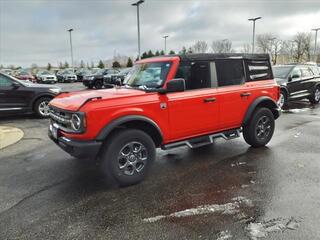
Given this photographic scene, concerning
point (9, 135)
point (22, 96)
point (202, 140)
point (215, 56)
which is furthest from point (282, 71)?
point (9, 135)

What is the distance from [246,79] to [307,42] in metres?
61.9

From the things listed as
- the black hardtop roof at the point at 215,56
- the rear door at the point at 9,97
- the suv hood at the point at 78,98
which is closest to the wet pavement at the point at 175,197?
the suv hood at the point at 78,98

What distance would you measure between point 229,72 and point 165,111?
1.78m

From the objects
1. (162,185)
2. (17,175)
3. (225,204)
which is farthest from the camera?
(17,175)

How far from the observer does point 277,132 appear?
27.3 ft

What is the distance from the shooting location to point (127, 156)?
15.7ft

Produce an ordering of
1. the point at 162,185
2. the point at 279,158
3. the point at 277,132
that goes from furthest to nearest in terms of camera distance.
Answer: the point at 277,132 < the point at 279,158 < the point at 162,185

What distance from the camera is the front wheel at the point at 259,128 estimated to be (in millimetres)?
6508

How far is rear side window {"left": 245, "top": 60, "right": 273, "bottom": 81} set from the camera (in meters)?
6.47

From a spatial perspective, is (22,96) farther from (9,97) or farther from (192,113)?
(192,113)

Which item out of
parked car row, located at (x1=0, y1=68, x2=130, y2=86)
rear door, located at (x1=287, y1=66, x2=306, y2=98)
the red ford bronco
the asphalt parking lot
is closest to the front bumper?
the red ford bronco

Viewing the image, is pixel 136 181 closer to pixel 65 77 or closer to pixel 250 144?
pixel 250 144

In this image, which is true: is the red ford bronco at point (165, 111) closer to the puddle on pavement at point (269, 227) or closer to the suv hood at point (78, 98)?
the suv hood at point (78, 98)

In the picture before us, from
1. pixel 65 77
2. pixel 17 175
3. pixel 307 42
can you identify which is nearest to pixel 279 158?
pixel 17 175
